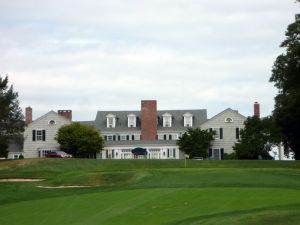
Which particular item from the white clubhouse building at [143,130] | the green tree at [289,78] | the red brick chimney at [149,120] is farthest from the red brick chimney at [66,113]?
the green tree at [289,78]

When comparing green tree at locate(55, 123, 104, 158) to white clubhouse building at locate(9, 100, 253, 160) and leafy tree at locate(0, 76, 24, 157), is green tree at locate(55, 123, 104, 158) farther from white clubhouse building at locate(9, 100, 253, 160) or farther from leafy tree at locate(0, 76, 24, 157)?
leafy tree at locate(0, 76, 24, 157)

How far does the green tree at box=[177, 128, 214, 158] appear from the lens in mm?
92500

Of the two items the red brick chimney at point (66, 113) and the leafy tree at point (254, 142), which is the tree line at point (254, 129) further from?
the red brick chimney at point (66, 113)

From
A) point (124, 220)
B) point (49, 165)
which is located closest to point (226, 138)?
point (49, 165)

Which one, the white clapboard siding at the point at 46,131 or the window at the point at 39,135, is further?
the window at the point at 39,135

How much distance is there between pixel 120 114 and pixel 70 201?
8356cm

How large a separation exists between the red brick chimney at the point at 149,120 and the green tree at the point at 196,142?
1104 centimetres

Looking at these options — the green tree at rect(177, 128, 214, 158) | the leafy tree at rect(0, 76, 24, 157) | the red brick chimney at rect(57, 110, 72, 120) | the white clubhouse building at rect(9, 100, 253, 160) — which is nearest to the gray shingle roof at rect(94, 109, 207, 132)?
the white clubhouse building at rect(9, 100, 253, 160)

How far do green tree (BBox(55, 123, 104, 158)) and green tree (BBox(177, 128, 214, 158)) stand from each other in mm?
11995

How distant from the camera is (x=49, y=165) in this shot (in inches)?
2346

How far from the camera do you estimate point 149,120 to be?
104938 mm

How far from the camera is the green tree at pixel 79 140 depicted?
90250 millimetres

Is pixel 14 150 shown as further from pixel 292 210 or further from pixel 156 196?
pixel 292 210

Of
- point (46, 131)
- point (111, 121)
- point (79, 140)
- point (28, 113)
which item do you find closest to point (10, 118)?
point (79, 140)
